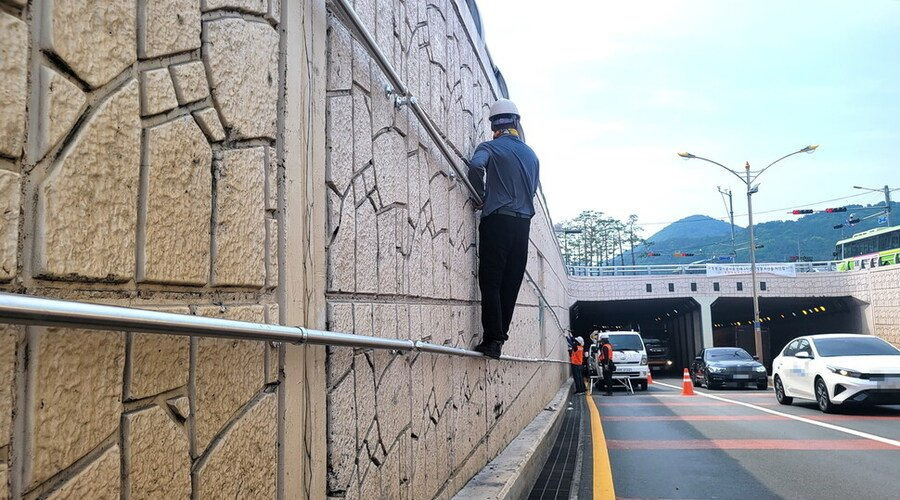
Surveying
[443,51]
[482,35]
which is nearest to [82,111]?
[443,51]

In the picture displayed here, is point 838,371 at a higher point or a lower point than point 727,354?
higher

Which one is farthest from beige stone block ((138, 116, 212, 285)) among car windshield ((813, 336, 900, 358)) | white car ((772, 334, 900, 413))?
car windshield ((813, 336, 900, 358))

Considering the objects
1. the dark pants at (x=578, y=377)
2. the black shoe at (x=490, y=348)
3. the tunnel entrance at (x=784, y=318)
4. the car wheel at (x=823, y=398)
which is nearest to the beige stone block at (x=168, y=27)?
the black shoe at (x=490, y=348)

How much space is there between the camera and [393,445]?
3.28 m

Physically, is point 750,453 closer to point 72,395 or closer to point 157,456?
point 157,456

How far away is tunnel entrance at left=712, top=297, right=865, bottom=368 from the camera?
3881cm

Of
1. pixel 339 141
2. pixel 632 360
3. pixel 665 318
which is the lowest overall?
pixel 632 360

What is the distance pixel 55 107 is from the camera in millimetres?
1431

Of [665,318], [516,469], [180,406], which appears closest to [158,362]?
[180,406]

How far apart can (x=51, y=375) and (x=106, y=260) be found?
0.27 meters

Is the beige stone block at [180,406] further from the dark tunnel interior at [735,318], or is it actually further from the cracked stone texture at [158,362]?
the dark tunnel interior at [735,318]

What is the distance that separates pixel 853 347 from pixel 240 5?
1411 cm

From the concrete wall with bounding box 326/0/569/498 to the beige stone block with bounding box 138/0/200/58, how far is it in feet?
2.68

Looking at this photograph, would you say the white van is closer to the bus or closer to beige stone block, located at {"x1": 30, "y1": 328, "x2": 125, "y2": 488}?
the bus
